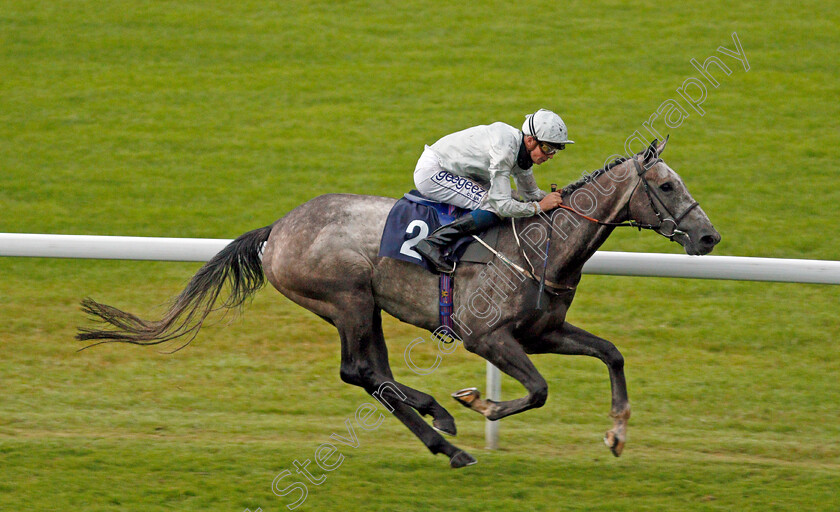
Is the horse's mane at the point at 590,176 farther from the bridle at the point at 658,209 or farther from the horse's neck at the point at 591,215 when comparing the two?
the bridle at the point at 658,209

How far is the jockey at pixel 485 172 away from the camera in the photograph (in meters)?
4.84

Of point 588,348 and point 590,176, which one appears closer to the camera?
point 590,176

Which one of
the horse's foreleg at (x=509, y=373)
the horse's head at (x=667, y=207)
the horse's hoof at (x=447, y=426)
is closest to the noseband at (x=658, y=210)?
the horse's head at (x=667, y=207)

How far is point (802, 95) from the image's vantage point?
10633mm

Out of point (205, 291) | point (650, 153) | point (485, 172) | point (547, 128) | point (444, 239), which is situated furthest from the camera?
point (205, 291)

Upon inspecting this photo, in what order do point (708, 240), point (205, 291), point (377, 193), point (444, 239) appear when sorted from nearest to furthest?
1. point (708, 240)
2. point (444, 239)
3. point (205, 291)
4. point (377, 193)

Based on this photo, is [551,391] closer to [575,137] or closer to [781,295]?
[781,295]

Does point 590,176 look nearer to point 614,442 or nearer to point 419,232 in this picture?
point 419,232

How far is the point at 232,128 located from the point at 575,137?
3.50 m

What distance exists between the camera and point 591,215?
4809 millimetres

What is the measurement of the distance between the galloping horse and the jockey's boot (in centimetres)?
10

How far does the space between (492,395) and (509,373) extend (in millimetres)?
489

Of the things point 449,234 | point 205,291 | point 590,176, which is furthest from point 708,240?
point 205,291

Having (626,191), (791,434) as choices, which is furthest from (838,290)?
(626,191)
